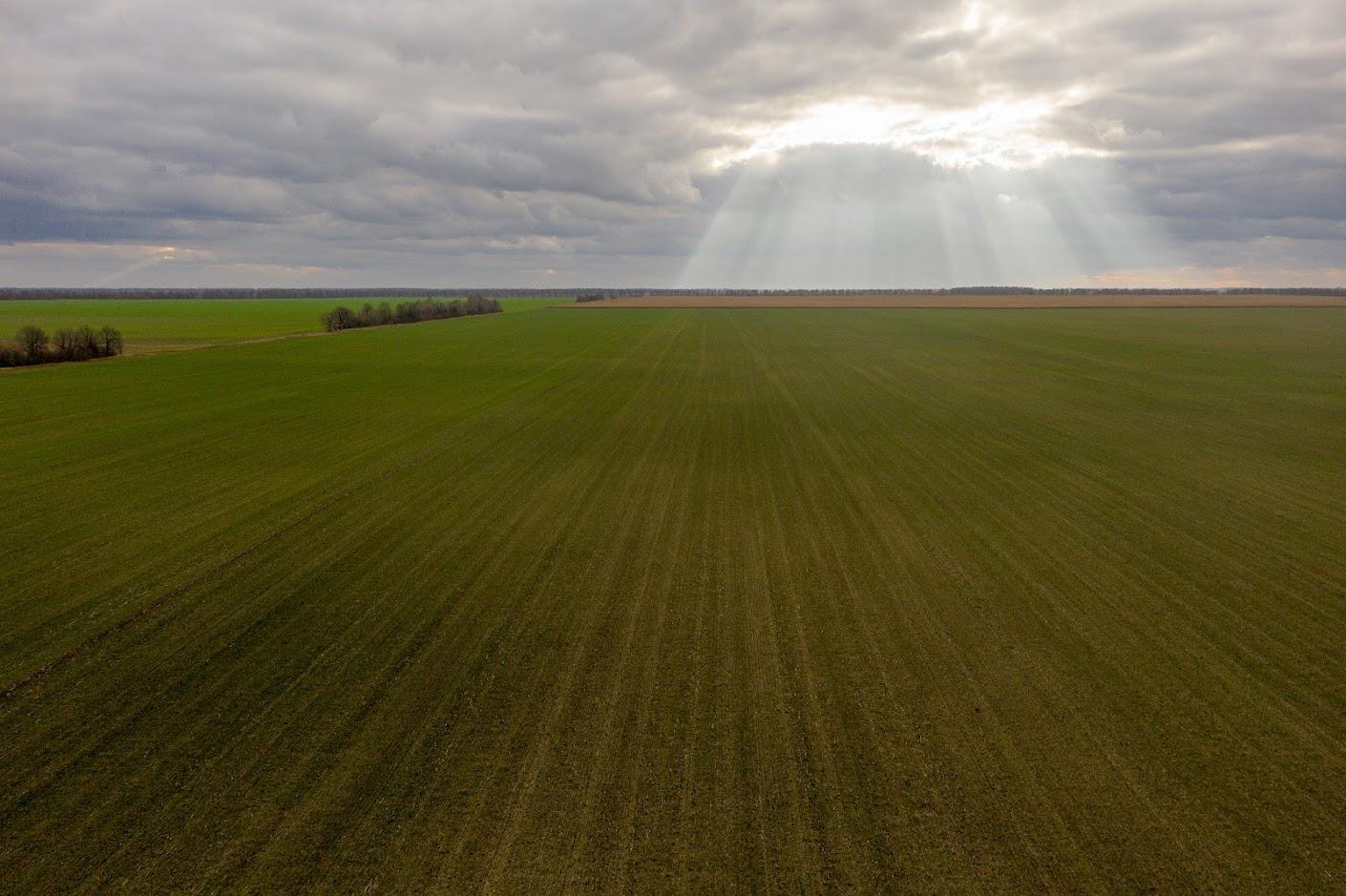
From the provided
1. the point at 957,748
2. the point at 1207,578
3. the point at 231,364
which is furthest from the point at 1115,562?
the point at 231,364

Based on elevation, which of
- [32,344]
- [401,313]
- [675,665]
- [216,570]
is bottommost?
[675,665]

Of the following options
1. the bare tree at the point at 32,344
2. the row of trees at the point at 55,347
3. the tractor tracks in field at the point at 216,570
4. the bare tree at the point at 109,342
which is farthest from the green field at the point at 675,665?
the bare tree at the point at 109,342

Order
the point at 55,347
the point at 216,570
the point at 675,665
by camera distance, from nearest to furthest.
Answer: the point at 675,665 < the point at 216,570 < the point at 55,347

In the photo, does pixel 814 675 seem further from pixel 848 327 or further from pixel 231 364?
pixel 848 327

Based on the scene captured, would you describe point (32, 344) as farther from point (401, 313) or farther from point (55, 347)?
point (401, 313)

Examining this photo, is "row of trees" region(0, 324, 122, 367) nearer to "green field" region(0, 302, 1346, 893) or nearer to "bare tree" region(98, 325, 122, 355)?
"bare tree" region(98, 325, 122, 355)

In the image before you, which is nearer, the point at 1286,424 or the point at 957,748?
the point at 957,748

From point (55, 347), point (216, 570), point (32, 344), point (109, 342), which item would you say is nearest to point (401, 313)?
point (109, 342)
